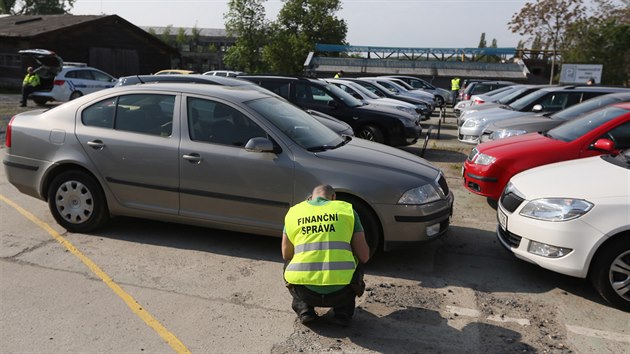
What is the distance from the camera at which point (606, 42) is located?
37031 mm

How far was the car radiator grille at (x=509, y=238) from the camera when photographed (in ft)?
14.6

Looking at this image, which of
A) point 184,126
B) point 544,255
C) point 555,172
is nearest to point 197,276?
point 184,126

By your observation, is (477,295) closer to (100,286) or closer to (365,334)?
(365,334)

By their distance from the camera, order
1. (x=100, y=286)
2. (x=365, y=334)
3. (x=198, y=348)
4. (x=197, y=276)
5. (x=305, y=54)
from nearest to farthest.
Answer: (x=198, y=348) < (x=365, y=334) < (x=100, y=286) < (x=197, y=276) < (x=305, y=54)

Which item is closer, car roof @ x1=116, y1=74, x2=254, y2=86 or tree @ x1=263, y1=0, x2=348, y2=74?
car roof @ x1=116, y1=74, x2=254, y2=86

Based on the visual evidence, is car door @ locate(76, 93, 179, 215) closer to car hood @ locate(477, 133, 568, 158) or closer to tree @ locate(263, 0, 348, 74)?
car hood @ locate(477, 133, 568, 158)

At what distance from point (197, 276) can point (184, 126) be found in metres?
1.52

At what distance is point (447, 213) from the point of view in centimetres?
480

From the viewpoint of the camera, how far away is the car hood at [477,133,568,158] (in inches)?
247

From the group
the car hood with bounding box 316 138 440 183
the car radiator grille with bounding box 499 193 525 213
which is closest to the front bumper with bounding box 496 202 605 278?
the car radiator grille with bounding box 499 193 525 213

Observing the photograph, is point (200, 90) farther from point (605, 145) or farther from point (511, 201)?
point (605, 145)

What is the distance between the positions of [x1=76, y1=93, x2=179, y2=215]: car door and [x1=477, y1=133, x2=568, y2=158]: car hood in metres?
4.05

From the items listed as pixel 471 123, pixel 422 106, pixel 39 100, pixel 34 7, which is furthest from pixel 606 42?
pixel 34 7

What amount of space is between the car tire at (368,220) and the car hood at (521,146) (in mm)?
2625
